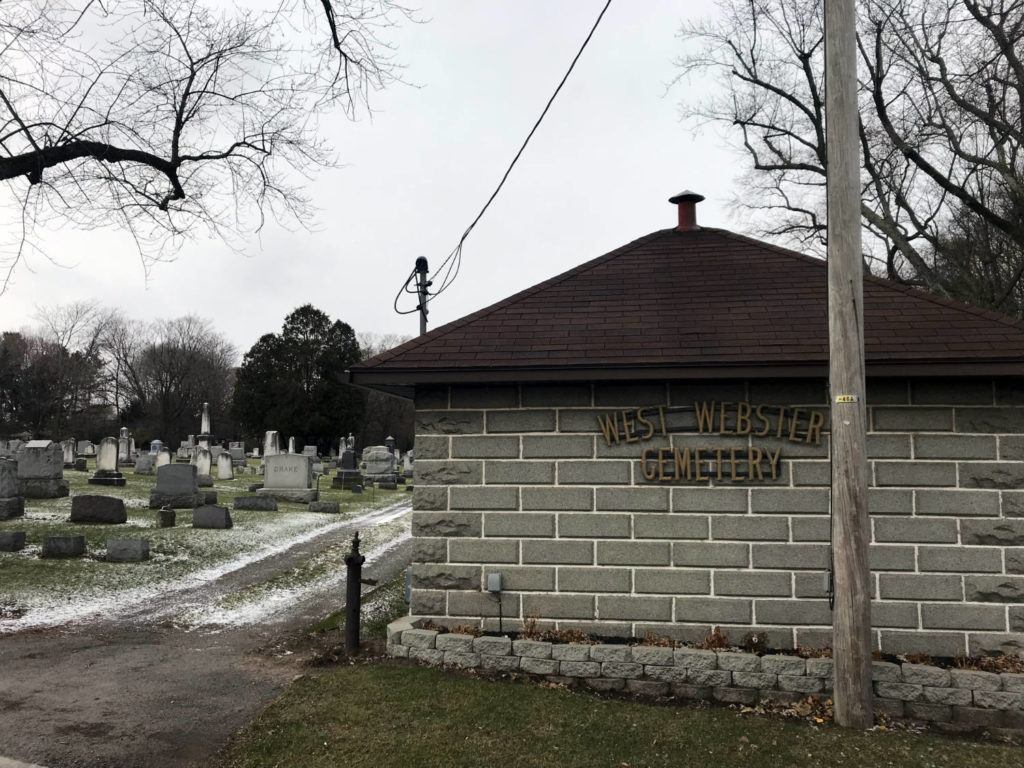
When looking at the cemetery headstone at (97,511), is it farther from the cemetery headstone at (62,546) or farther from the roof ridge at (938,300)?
the roof ridge at (938,300)

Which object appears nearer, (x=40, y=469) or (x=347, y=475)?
(x=40, y=469)

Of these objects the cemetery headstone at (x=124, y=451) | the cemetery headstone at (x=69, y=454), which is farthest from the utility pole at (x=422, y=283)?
the cemetery headstone at (x=124, y=451)

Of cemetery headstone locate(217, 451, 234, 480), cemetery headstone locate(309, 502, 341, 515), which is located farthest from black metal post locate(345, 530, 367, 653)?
cemetery headstone locate(217, 451, 234, 480)

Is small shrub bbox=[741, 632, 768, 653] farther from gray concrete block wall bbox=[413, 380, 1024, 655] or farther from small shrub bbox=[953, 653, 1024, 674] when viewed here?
small shrub bbox=[953, 653, 1024, 674]

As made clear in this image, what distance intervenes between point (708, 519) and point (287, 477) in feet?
57.2

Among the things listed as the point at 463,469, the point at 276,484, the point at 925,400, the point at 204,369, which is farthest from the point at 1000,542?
the point at 204,369

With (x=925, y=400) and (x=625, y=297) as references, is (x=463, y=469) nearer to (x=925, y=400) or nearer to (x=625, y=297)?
(x=625, y=297)

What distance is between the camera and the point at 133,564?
433 inches

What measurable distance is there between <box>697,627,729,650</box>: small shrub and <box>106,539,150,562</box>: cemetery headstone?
9.22 m

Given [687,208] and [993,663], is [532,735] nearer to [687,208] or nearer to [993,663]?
[993,663]

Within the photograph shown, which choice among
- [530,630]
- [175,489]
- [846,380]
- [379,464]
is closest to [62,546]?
[175,489]

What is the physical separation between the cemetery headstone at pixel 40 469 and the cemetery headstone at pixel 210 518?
16.7ft

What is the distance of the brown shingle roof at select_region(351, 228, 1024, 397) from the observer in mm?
5926

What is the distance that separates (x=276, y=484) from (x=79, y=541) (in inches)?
397
